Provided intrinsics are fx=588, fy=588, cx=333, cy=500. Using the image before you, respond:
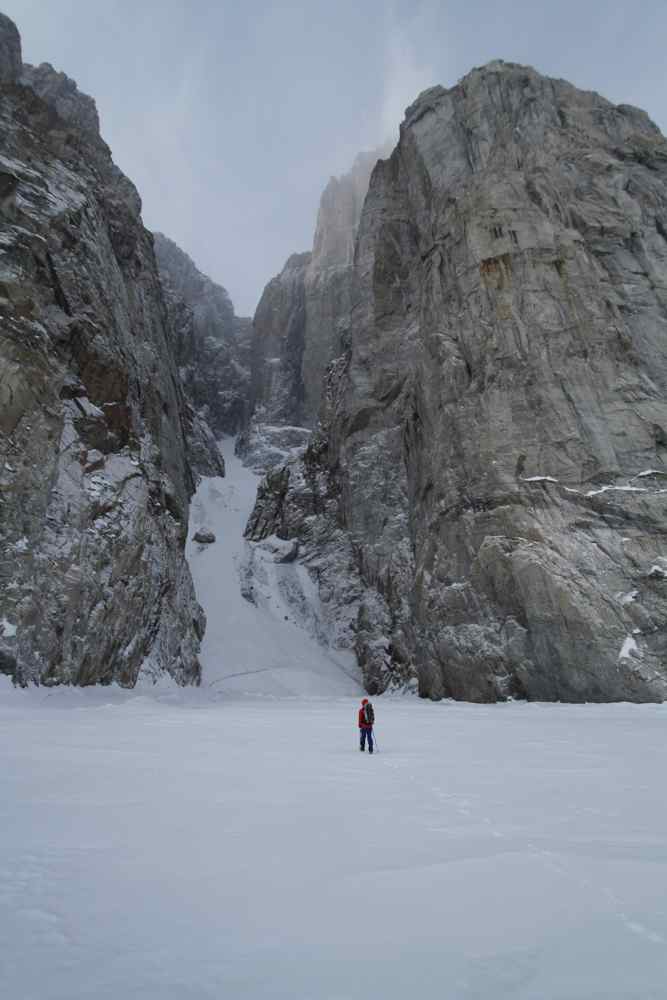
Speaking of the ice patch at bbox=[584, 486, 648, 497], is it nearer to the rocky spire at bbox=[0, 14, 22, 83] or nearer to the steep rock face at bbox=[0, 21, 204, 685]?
the steep rock face at bbox=[0, 21, 204, 685]

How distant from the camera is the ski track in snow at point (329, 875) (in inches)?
120

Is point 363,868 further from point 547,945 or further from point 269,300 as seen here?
point 269,300

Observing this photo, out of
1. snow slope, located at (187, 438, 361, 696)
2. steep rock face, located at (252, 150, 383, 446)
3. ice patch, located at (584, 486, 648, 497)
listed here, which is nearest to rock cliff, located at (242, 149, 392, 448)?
steep rock face, located at (252, 150, 383, 446)

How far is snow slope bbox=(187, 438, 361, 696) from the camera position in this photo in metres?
42.9

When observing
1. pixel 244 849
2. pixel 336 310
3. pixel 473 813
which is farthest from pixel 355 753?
pixel 336 310

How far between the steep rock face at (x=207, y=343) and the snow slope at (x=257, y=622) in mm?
26030

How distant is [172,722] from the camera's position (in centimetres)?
1709

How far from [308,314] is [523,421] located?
242ft

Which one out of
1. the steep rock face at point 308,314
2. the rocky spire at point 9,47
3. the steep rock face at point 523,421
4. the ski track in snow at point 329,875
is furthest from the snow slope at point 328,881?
the steep rock face at point 308,314

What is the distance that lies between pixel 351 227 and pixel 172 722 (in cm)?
10276

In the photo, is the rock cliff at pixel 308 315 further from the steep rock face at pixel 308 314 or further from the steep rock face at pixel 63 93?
the steep rock face at pixel 63 93

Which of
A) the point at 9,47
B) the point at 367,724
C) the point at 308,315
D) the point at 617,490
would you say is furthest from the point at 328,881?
the point at 308,315

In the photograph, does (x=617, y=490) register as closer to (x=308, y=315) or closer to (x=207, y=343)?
(x=308, y=315)

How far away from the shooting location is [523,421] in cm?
3028
